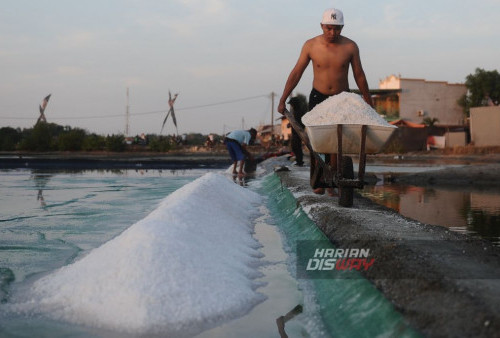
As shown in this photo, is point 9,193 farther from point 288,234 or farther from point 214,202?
point 288,234

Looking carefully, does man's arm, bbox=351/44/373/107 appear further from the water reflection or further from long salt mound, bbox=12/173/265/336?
long salt mound, bbox=12/173/265/336

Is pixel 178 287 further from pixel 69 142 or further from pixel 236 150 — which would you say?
pixel 69 142

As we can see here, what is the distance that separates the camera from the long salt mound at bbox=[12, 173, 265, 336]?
80.0 inches

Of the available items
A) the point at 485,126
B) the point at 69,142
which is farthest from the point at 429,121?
the point at 69,142

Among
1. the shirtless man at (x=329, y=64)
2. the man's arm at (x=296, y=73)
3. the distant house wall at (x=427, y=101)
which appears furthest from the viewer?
the distant house wall at (x=427, y=101)

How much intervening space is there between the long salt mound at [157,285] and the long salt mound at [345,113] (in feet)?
4.10

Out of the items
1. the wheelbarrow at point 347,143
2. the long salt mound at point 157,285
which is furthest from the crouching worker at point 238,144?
the long salt mound at point 157,285

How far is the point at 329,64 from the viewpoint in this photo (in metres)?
4.62

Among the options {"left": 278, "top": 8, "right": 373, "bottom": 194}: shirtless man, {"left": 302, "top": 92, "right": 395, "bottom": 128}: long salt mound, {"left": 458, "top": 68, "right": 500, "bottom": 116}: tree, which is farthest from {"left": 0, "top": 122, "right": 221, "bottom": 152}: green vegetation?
{"left": 302, "top": 92, "right": 395, "bottom": 128}: long salt mound

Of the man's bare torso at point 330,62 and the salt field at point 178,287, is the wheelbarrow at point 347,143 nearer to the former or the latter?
the salt field at point 178,287

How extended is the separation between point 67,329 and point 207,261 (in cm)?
77

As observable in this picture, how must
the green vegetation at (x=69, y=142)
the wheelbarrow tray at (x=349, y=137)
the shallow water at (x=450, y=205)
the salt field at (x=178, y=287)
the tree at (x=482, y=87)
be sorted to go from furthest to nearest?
the tree at (x=482, y=87) → the green vegetation at (x=69, y=142) → the shallow water at (x=450, y=205) → the wheelbarrow tray at (x=349, y=137) → the salt field at (x=178, y=287)

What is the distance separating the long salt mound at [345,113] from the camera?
3.75 meters

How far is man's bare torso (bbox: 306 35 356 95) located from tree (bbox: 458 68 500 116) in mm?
42091
